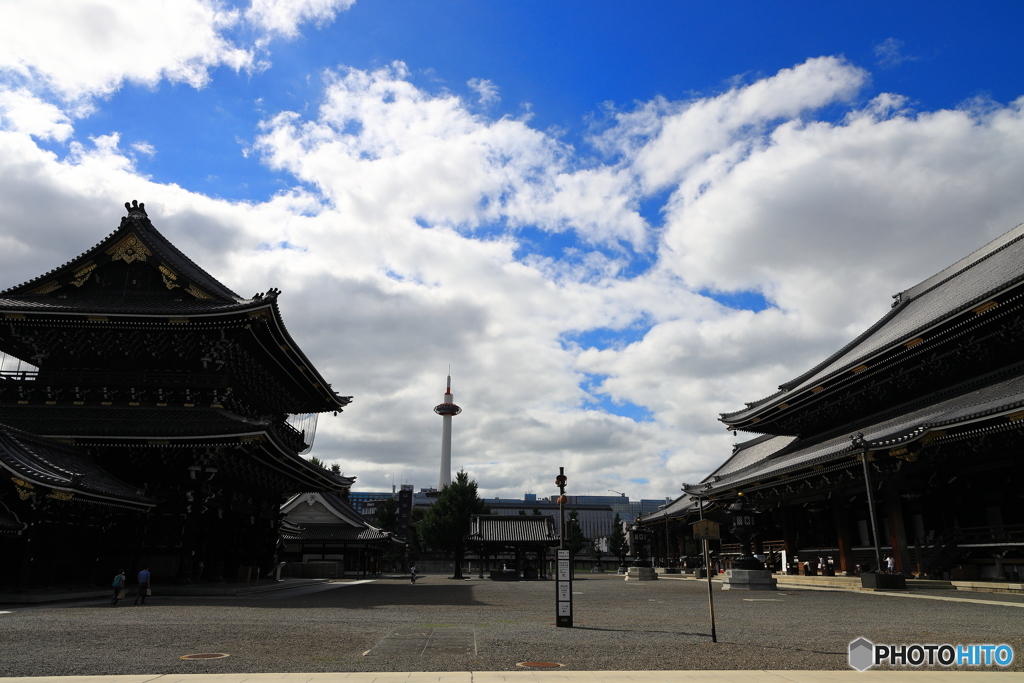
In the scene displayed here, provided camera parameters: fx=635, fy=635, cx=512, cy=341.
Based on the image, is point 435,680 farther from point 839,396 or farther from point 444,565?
point 444,565

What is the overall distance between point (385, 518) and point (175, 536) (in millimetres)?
58577

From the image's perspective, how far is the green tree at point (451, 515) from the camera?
180ft

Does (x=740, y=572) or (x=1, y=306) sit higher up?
(x=1, y=306)

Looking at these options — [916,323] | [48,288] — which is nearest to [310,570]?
[48,288]

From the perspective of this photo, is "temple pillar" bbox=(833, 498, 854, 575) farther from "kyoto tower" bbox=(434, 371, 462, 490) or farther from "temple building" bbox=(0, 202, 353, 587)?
"kyoto tower" bbox=(434, 371, 462, 490)

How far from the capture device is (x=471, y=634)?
12.1m

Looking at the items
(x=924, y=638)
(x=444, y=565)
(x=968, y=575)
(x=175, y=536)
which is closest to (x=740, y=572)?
(x=968, y=575)

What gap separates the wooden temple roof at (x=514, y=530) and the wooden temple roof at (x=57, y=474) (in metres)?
22.4

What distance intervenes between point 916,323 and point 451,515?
3872 cm

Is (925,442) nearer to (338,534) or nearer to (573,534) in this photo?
(573,534)

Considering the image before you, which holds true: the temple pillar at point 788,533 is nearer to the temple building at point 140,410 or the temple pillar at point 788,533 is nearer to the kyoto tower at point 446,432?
the temple building at point 140,410

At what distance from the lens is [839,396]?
105 feet

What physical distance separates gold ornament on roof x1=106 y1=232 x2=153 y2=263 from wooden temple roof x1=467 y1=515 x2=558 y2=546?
2507 cm

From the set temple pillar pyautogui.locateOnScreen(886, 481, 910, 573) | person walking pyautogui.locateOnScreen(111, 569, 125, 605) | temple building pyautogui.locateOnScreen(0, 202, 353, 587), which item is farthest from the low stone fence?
temple pillar pyautogui.locateOnScreen(886, 481, 910, 573)
